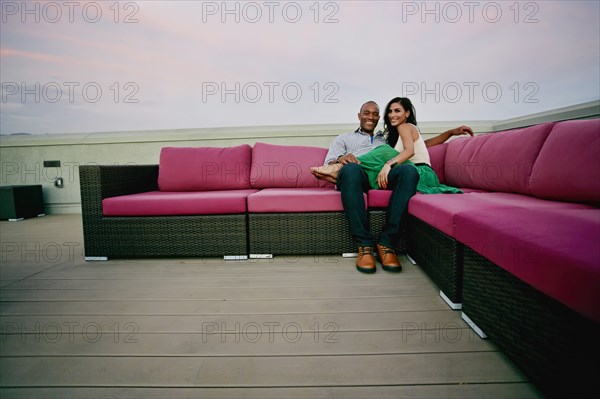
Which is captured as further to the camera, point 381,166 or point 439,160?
point 439,160

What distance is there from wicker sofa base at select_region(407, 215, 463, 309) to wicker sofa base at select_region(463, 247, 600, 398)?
148 mm

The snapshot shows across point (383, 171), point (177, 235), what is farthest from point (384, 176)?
point (177, 235)

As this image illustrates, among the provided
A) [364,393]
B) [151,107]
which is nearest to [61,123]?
[151,107]

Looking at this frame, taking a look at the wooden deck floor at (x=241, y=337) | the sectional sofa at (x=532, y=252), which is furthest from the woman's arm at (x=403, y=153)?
the wooden deck floor at (x=241, y=337)

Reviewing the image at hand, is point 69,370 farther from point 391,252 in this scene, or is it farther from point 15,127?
point 15,127

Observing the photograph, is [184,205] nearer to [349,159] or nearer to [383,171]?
[349,159]

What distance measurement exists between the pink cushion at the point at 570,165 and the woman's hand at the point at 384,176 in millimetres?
812

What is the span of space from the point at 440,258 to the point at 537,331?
67 cm

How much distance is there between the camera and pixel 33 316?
133cm

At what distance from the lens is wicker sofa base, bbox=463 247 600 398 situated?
607mm

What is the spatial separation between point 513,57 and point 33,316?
14.5 ft

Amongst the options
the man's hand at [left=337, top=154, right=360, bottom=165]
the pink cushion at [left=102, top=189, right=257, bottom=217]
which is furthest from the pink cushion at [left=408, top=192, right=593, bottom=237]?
the pink cushion at [left=102, top=189, right=257, bottom=217]

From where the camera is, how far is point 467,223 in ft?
3.73

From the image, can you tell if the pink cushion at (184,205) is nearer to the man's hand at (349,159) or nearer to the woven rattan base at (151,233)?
the woven rattan base at (151,233)
